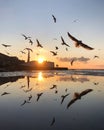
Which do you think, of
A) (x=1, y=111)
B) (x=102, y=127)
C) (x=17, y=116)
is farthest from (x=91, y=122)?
(x=1, y=111)

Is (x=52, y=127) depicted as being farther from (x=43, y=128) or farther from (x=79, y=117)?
(x=79, y=117)

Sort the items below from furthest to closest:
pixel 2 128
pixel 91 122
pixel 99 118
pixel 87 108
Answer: pixel 87 108, pixel 99 118, pixel 91 122, pixel 2 128

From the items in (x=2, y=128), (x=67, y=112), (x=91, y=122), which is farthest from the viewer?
(x=67, y=112)

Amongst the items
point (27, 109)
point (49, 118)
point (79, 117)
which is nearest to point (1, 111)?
point (27, 109)

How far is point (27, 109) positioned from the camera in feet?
47.0

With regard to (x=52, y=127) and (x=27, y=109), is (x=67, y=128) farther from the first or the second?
(x=27, y=109)

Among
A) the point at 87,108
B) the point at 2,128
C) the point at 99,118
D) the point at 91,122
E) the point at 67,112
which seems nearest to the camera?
the point at 2,128

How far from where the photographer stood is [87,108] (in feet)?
48.9

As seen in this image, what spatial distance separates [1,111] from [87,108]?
473 centimetres

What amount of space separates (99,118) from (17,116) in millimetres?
3778

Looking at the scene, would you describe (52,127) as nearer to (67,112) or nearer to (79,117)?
(79,117)

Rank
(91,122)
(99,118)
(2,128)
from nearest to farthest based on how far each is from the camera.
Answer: (2,128) < (91,122) < (99,118)

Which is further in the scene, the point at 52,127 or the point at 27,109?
the point at 27,109

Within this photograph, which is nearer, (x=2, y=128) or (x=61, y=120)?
(x=2, y=128)
